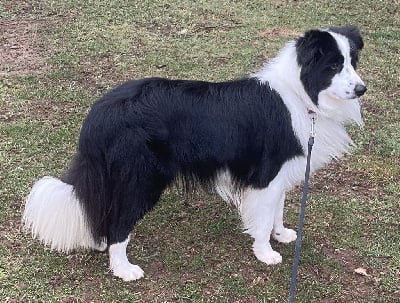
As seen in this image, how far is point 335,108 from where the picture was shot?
3629 mm

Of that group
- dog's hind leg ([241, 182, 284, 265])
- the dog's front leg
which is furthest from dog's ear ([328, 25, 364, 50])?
the dog's front leg

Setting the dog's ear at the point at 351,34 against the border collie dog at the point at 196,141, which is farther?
the dog's ear at the point at 351,34

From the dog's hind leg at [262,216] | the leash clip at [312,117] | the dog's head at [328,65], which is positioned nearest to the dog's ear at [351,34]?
the dog's head at [328,65]

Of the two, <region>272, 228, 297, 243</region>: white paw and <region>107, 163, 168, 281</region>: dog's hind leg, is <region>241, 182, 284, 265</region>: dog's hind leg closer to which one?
<region>272, 228, 297, 243</region>: white paw

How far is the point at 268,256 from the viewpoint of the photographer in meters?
3.94

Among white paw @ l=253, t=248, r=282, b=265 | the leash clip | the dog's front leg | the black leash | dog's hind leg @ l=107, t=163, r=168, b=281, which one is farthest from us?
the dog's front leg

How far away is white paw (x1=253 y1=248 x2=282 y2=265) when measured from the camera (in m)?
3.93

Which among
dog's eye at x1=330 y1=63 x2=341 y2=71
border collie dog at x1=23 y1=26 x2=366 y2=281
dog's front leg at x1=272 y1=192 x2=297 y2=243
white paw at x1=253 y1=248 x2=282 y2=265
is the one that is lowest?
white paw at x1=253 y1=248 x2=282 y2=265

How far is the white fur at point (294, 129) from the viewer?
3518 millimetres

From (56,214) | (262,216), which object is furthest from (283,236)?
(56,214)

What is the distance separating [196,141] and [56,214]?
3.07 ft

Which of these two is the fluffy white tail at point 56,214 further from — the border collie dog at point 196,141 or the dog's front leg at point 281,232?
the dog's front leg at point 281,232

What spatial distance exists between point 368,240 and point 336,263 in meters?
0.37

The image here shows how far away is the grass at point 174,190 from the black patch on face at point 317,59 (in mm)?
1202
